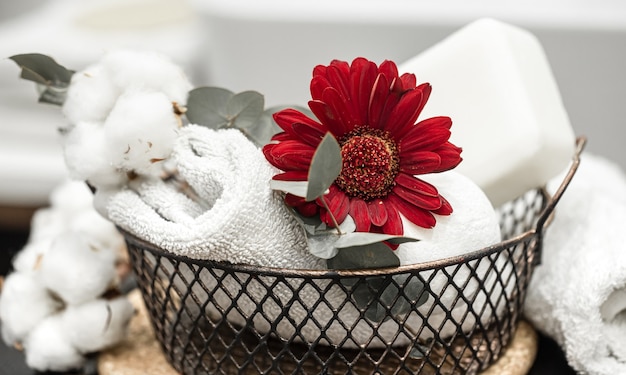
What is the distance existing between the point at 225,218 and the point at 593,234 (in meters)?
0.26

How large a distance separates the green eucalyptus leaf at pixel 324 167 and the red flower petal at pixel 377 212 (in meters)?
0.03

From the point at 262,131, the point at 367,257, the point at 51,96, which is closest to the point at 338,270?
the point at 367,257

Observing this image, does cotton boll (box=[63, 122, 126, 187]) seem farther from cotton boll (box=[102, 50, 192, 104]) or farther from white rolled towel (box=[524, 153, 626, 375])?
white rolled towel (box=[524, 153, 626, 375])

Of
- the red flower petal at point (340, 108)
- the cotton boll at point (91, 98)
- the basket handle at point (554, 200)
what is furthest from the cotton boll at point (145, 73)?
the basket handle at point (554, 200)

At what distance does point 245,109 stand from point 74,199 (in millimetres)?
223

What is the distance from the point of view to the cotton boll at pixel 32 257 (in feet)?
1.64

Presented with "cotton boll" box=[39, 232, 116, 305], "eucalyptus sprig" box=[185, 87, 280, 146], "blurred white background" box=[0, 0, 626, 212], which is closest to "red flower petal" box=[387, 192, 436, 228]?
"eucalyptus sprig" box=[185, 87, 280, 146]

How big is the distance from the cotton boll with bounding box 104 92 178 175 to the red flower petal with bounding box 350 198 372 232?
0.11m

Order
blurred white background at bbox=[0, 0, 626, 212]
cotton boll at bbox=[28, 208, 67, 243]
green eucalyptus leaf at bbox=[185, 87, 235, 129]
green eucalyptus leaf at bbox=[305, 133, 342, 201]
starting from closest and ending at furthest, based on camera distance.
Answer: green eucalyptus leaf at bbox=[305, 133, 342, 201], green eucalyptus leaf at bbox=[185, 87, 235, 129], cotton boll at bbox=[28, 208, 67, 243], blurred white background at bbox=[0, 0, 626, 212]

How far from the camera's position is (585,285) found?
0.45 meters

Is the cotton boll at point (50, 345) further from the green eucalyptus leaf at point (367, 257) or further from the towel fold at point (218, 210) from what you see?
the green eucalyptus leaf at point (367, 257)

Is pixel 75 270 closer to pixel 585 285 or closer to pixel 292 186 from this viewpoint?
pixel 292 186

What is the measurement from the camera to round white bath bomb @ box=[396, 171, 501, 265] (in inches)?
15.4

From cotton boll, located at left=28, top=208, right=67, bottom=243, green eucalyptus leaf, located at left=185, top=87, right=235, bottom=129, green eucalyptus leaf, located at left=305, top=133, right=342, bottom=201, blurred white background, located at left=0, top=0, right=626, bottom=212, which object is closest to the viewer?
green eucalyptus leaf, located at left=305, top=133, right=342, bottom=201
